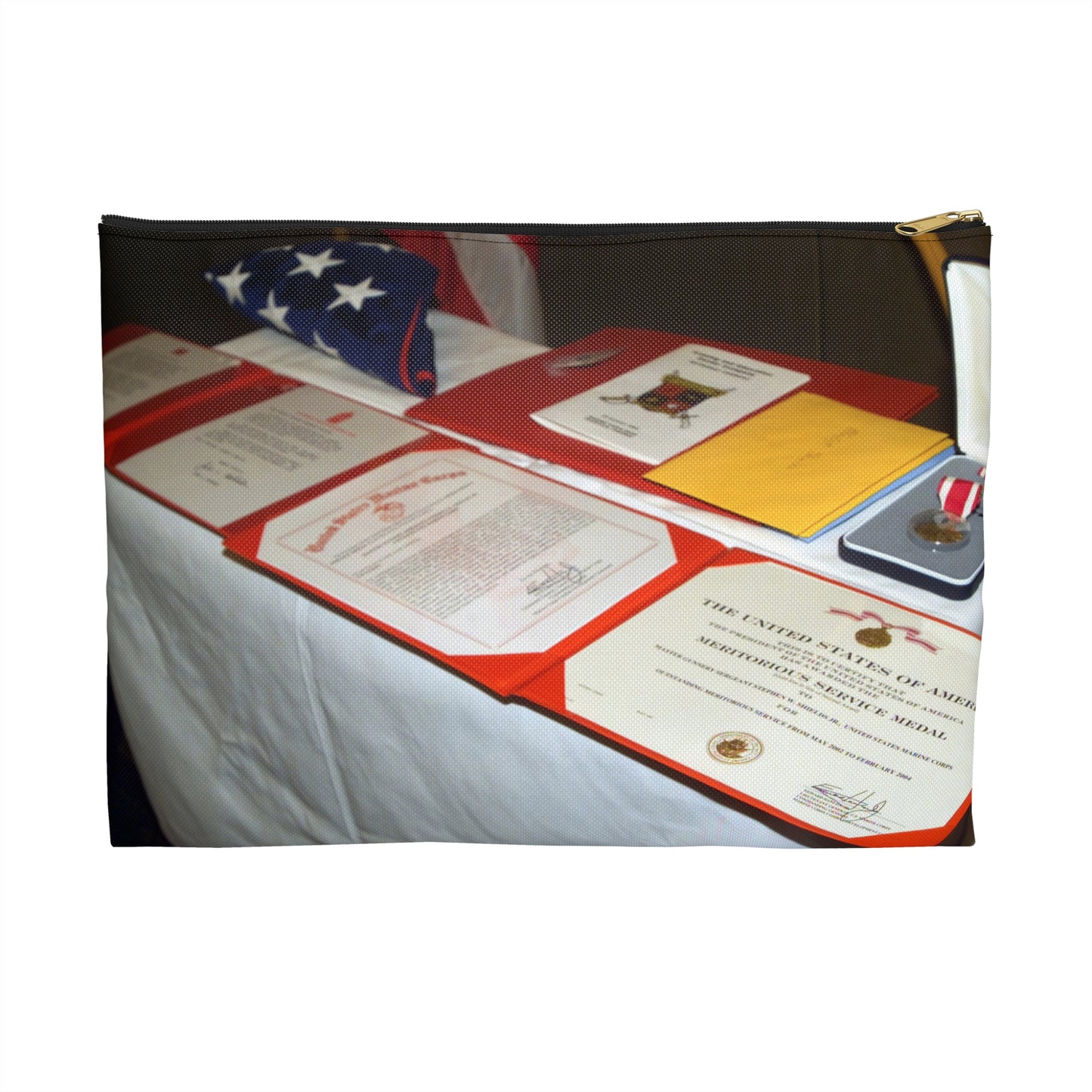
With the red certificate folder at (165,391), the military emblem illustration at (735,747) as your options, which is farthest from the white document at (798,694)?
the red certificate folder at (165,391)

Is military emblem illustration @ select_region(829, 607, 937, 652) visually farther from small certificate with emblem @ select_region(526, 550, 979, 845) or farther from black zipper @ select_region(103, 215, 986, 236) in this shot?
black zipper @ select_region(103, 215, 986, 236)

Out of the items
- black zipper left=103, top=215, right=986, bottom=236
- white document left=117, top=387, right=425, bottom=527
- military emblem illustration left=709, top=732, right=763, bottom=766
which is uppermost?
black zipper left=103, top=215, right=986, bottom=236

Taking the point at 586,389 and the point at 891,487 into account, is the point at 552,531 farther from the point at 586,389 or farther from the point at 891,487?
the point at 891,487

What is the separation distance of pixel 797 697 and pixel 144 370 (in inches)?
29.8

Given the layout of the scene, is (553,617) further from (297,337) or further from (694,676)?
(297,337)

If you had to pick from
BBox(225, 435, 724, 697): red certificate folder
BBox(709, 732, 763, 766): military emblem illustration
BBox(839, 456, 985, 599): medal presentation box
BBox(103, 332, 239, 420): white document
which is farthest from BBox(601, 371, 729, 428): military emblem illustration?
BBox(103, 332, 239, 420): white document

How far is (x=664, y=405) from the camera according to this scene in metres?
1.77

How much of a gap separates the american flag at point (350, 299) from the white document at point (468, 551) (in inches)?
4.4

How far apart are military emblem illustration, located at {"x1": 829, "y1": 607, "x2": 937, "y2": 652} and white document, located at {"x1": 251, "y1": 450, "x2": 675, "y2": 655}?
199mm

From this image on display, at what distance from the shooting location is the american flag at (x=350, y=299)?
1732mm

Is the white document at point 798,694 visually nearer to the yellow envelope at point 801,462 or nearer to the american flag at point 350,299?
the yellow envelope at point 801,462

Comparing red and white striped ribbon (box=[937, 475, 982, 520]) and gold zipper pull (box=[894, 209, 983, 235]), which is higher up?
gold zipper pull (box=[894, 209, 983, 235])

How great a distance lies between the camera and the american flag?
1.73 metres

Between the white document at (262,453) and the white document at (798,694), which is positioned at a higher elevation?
the white document at (262,453)
